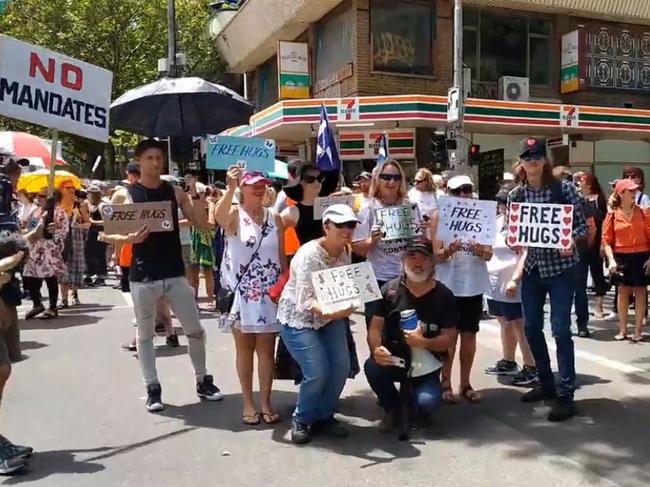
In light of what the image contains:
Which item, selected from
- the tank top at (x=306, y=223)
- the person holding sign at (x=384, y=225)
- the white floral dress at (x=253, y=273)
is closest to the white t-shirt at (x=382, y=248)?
the person holding sign at (x=384, y=225)

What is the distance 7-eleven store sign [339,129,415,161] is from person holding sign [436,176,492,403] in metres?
14.9

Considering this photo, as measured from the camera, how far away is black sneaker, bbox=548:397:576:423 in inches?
204

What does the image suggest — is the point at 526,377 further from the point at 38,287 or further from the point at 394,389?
the point at 38,287

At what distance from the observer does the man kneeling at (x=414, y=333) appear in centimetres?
491

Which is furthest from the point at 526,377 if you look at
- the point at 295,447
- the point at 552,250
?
the point at 295,447

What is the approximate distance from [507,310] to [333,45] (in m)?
16.3

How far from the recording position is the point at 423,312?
4961mm

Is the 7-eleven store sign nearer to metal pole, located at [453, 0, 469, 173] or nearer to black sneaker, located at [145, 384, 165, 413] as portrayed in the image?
metal pole, located at [453, 0, 469, 173]

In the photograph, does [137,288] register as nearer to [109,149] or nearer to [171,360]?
[171,360]

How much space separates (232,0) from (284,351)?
985 inches

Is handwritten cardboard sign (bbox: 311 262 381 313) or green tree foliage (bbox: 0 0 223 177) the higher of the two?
green tree foliage (bbox: 0 0 223 177)

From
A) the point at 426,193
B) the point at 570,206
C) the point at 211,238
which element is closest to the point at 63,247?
the point at 211,238

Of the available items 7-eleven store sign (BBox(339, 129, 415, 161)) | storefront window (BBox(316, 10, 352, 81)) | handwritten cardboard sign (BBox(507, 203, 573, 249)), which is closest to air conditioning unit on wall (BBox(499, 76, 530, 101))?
7-eleven store sign (BBox(339, 129, 415, 161))

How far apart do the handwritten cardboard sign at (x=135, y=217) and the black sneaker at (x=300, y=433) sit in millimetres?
1744
